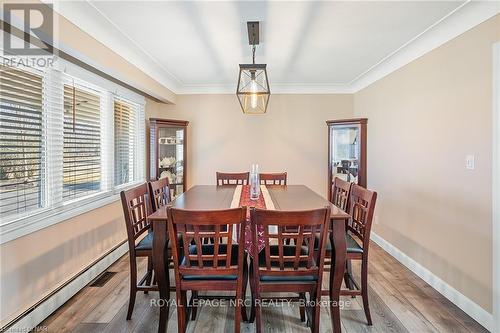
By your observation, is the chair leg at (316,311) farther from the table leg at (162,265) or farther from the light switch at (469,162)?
the light switch at (469,162)

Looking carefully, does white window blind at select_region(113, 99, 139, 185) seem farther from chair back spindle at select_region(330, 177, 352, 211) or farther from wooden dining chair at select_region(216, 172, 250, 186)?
chair back spindle at select_region(330, 177, 352, 211)

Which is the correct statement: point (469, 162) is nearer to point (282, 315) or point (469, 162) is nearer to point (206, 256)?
point (282, 315)

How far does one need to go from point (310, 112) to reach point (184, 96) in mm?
2120

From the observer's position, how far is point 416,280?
9.56 feet

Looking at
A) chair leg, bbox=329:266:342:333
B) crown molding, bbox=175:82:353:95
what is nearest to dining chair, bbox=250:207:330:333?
chair leg, bbox=329:266:342:333

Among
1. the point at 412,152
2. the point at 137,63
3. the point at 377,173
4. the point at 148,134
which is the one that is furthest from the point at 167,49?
the point at 377,173

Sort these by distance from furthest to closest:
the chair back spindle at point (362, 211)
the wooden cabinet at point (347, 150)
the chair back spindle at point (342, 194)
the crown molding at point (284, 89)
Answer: the crown molding at point (284, 89), the wooden cabinet at point (347, 150), the chair back spindle at point (342, 194), the chair back spindle at point (362, 211)

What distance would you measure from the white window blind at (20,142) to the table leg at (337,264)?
2262 millimetres

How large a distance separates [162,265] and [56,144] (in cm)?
147

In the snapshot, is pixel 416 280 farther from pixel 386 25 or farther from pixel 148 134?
pixel 148 134

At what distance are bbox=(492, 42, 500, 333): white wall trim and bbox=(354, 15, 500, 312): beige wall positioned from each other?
0.05 metres

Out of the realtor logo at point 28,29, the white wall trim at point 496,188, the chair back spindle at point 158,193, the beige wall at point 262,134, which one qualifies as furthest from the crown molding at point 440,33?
the realtor logo at point 28,29

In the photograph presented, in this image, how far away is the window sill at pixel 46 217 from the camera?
1971 mm

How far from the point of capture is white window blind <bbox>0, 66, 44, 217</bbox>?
2.00 m
